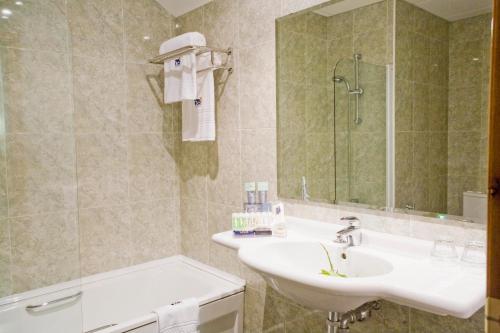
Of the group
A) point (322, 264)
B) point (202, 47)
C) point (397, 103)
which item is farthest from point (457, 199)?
point (202, 47)

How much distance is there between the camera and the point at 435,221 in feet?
4.66

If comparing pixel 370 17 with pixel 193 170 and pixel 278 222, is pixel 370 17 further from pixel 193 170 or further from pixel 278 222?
pixel 193 170

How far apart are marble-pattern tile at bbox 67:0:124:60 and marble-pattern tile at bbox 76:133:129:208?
48 centimetres

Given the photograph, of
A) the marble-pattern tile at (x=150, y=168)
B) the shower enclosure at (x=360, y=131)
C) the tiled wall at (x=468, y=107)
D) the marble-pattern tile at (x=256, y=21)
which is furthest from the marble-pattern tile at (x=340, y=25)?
the marble-pattern tile at (x=150, y=168)

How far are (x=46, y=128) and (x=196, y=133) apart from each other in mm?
774

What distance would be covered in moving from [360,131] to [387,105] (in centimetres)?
17

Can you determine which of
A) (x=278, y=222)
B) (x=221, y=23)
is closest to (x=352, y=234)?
(x=278, y=222)

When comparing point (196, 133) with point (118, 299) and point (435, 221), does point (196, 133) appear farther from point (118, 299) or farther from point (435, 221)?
point (435, 221)

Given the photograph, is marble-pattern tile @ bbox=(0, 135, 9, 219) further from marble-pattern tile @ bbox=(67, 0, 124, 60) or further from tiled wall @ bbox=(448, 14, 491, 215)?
tiled wall @ bbox=(448, 14, 491, 215)

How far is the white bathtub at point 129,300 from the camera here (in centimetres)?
185

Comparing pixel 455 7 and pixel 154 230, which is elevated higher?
pixel 455 7

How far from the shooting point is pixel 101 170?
2383 mm

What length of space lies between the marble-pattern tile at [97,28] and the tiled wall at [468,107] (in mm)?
1852

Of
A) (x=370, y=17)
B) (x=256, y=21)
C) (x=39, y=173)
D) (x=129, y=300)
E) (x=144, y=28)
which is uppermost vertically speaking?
(x=144, y=28)
